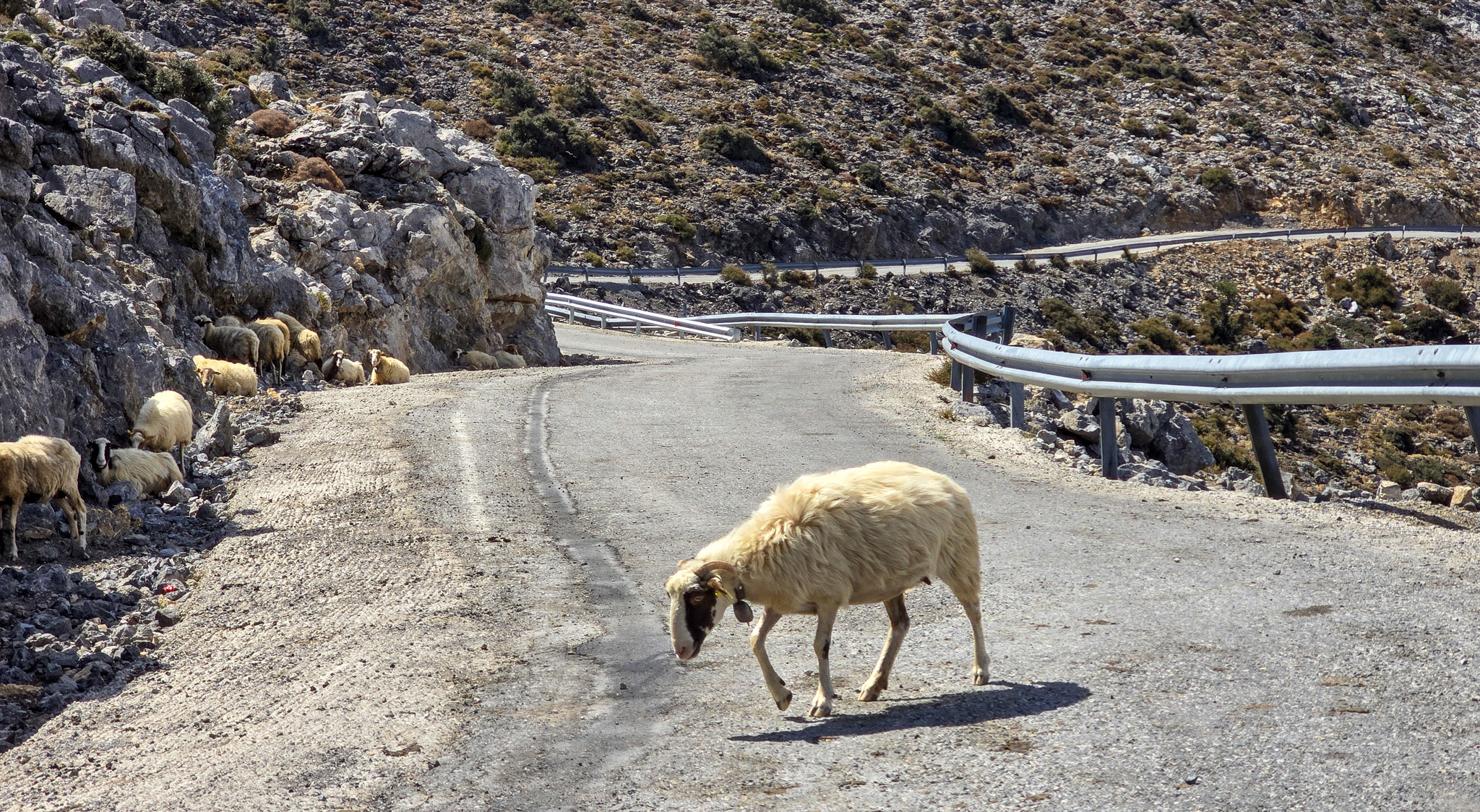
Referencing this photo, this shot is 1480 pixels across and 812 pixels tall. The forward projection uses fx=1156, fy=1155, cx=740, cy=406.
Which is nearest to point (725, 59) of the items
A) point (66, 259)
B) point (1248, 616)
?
point (66, 259)

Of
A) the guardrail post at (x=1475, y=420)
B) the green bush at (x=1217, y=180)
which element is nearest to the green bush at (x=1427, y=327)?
the green bush at (x=1217, y=180)

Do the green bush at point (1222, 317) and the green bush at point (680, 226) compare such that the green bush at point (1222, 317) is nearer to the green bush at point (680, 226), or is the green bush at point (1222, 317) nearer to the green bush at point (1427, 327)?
the green bush at point (1427, 327)

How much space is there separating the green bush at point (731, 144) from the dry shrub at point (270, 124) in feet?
108

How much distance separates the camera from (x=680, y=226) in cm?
5316

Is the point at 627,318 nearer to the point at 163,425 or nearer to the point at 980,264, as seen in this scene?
the point at 980,264

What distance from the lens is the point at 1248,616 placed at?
20.3 ft

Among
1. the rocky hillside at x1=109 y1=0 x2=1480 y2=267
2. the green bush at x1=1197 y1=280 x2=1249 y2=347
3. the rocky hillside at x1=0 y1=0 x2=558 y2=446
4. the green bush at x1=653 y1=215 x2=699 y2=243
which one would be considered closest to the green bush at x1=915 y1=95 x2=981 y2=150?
the rocky hillside at x1=109 y1=0 x2=1480 y2=267

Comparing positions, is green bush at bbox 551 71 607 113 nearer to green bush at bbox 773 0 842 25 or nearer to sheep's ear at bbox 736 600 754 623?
green bush at bbox 773 0 842 25

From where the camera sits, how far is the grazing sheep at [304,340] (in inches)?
825

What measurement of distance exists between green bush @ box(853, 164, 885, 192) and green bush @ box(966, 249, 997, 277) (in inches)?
326

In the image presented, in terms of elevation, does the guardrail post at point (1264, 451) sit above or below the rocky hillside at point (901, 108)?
below

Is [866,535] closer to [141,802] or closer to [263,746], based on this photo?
[263,746]

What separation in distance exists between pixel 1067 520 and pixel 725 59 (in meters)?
65.0

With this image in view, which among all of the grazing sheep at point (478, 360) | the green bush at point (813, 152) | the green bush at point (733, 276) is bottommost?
the grazing sheep at point (478, 360)
